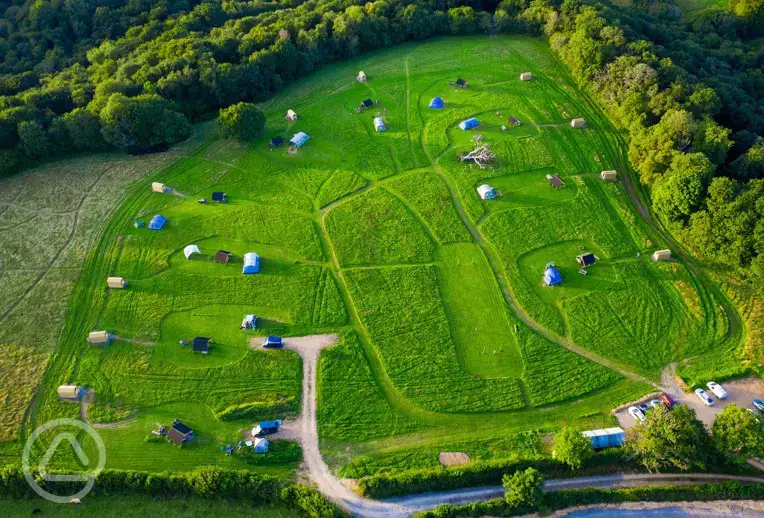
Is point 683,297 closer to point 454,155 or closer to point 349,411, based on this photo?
point 454,155

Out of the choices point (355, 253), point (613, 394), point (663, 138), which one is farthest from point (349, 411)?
point (663, 138)

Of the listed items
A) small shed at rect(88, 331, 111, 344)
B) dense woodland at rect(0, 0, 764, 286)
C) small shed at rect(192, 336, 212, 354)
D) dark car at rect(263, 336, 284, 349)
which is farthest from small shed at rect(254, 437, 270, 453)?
dense woodland at rect(0, 0, 764, 286)

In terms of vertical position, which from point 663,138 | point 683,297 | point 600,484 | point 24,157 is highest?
point 663,138

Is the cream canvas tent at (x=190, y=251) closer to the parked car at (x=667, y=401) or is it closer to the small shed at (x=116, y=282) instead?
the small shed at (x=116, y=282)

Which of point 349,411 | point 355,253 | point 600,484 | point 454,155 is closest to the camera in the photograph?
point 600,484

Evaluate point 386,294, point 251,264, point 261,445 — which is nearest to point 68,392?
point 261,445

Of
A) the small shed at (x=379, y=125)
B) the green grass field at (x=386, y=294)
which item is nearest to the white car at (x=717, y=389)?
the green grass field at (x=386, y=294)
